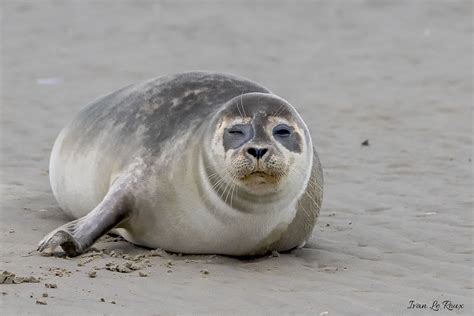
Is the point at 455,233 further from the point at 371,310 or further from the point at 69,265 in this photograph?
the point at 69,265

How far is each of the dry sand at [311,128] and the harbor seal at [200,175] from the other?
0.13 meters

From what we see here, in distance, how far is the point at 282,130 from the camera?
512 cm

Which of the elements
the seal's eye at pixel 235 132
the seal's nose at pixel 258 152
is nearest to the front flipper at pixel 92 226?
the seal's eye at pixel 235 132

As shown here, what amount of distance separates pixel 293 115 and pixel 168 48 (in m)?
7.40

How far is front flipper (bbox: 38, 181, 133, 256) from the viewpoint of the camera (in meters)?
5.12

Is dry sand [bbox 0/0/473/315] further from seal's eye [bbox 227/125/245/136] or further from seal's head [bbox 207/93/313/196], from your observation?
seal's eye [bbox 227/125/245/136]

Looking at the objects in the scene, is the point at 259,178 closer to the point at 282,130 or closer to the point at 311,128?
the point at 282,130

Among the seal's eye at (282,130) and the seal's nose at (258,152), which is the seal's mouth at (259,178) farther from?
the seal's eye at (282,130)

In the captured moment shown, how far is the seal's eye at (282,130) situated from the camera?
5094 mm

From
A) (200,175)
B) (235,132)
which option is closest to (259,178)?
(235,132)

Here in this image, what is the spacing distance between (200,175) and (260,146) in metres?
0.50

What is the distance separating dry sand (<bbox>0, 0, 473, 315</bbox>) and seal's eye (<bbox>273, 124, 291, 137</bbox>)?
626 millimetres

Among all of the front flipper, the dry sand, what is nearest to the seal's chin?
the dry sand
